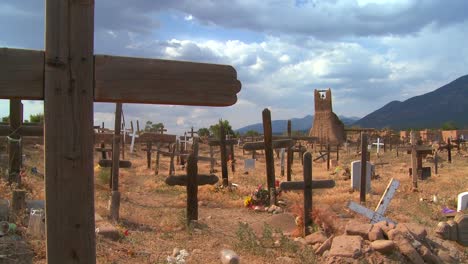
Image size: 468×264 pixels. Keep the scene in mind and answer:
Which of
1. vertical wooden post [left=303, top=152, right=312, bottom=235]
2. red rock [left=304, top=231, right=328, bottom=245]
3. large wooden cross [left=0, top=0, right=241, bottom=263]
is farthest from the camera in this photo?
vertical wooden post [left=303, top=152, right=312, bottom=235]

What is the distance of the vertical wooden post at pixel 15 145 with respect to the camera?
1059 centimetres

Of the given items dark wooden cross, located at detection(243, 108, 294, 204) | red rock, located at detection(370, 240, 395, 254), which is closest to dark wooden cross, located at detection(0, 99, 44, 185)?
dark wooden cross, located at detection(243, 108, 294, 204)

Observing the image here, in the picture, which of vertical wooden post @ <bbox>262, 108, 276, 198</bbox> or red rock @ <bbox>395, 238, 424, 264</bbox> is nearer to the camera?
red rock @ <bbox>395, 238, 424, 264</bbox>

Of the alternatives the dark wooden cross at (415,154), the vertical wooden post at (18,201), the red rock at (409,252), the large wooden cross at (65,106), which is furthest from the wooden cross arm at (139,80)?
the dark wooden cross at (415,154)

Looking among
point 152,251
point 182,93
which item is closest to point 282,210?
point 152,251

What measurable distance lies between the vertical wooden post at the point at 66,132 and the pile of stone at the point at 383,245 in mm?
4977

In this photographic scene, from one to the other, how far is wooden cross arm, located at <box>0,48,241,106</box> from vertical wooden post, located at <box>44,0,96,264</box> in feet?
0.28

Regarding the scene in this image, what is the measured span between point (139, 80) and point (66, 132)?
0.47 meters

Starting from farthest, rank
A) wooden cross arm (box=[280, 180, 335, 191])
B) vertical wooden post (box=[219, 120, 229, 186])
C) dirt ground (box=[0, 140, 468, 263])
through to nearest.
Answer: vertical wooden post (box=[219, 120, 229, 186]) → wooden cross arm (box=[280, 180, 335, 191]) → dirt ground (box=[0, 140, 468, 263])

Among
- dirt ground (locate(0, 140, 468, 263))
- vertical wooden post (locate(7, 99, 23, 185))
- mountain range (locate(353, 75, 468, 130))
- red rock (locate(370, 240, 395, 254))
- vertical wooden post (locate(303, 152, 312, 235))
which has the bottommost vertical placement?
dirt ground (locate(0, 140, 468, 263))

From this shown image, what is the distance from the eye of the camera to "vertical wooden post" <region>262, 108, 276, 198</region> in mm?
12320

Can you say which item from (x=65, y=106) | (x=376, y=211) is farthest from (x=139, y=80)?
(x=376, y=211)

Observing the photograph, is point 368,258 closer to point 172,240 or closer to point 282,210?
point 172,240

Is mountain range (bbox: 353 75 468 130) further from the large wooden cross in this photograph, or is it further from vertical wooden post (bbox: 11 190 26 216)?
the large wooden cross
